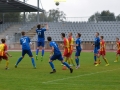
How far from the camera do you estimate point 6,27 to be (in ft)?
192

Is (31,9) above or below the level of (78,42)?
above

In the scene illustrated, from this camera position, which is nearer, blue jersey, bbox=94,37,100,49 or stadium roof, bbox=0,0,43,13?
blue jersey, bbox=94,37,100,49

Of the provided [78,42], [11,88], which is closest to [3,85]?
[11,88]

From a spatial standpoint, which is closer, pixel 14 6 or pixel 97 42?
pixel 97 42

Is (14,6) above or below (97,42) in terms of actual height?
above

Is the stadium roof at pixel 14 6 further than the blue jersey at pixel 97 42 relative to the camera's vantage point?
Yes

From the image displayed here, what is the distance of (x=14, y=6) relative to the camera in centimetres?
5466

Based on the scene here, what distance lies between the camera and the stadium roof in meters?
50.8

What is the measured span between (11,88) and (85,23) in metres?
46.1

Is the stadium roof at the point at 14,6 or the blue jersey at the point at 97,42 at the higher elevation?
the stadium roof at the point at 14,6

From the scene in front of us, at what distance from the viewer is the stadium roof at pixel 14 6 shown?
5077cm

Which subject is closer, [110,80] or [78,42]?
[110,80]

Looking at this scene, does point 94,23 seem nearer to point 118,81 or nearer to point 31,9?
point 31,9

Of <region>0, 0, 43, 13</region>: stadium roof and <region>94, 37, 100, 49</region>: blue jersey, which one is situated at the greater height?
<region>0, 0, 43, 13</region>: stadium roof
